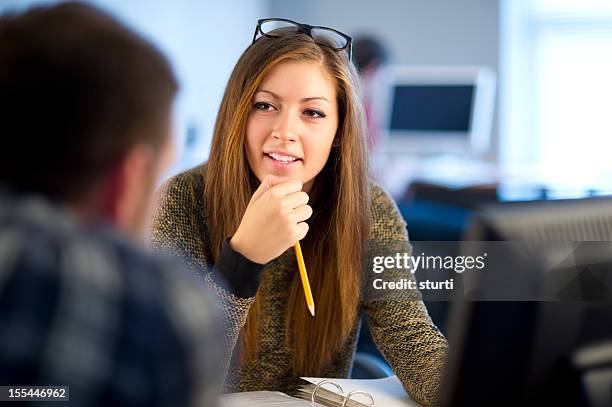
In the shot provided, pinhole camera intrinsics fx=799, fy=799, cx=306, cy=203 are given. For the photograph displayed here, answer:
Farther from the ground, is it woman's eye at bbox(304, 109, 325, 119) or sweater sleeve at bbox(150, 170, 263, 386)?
woman's eye at bbox(304, 109, 325, 119)

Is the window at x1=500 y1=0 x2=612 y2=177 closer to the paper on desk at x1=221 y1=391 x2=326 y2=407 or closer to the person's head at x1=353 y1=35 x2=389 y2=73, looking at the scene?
the person's head at x1=353 y1=35 x2=389 y2=73

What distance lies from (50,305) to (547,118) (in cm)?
468

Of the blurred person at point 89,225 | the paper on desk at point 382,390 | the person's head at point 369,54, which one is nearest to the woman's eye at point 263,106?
the paper on desk at point 382,390

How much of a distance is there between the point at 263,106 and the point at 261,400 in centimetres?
44

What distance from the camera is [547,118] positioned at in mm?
4805

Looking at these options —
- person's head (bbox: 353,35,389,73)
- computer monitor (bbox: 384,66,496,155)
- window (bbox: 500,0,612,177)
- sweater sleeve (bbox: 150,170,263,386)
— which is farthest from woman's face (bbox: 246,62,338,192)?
window (bbox: 500,0,612,177)

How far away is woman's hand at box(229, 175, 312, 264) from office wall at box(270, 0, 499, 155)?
153 inches

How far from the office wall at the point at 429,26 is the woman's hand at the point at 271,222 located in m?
A: 3.89

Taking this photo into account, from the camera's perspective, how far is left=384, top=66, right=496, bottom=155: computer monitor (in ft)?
13.6

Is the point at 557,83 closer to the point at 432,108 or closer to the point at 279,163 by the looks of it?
the point at 432,108

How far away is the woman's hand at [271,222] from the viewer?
101 cm

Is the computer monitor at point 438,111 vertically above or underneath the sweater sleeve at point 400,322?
above
